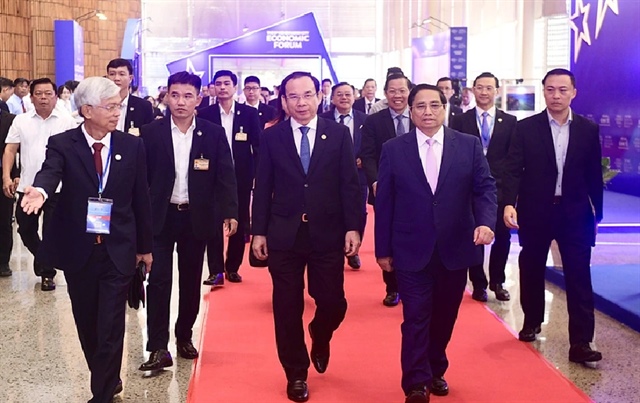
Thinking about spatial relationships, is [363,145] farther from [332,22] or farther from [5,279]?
[332,22]

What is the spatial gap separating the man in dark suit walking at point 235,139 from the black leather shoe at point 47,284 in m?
1.18

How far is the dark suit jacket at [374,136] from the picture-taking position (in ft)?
20.0

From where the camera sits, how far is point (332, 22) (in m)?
31.2

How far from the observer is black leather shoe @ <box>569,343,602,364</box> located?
15.3 ft

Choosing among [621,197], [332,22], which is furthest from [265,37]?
[332,22]

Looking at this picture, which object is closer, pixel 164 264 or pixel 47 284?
pixel 164 264

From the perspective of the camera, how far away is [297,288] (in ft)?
13.4

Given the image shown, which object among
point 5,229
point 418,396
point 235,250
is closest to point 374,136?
point 235,250

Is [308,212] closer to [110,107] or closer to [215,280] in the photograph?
[110,107]

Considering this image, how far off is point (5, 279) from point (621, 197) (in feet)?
26.9

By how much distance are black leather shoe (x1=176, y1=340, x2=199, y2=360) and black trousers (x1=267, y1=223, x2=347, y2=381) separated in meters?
0.90

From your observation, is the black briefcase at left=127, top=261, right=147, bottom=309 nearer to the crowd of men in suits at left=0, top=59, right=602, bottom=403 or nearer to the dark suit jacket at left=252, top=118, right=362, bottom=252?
the crowd of men in suits at left=0, top=59, right=602, bottom=403

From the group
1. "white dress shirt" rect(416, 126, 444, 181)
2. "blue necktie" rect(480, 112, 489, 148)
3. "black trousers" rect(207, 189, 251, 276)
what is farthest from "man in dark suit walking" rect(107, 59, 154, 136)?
"white dress shirt" rect(416, 126, 444, 181)

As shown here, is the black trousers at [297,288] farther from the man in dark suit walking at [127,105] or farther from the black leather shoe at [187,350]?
the man in dark suit walking at [127,105]
